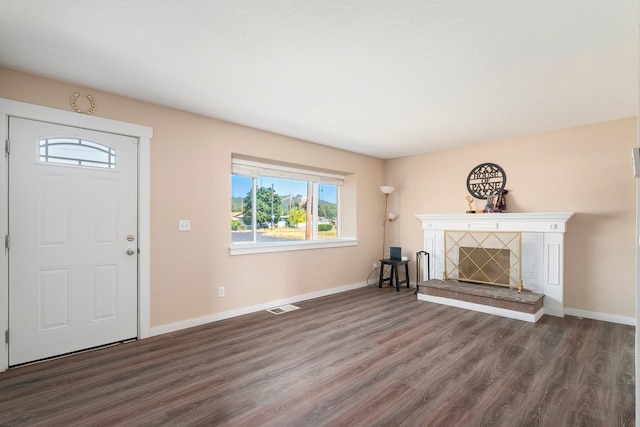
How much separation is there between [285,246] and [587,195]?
155 inches

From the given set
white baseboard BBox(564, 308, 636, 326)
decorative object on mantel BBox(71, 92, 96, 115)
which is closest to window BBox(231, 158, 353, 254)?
decorative object on mantel BBox(71, 92, 96, 115)

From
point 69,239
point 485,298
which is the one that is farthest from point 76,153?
point 485,298

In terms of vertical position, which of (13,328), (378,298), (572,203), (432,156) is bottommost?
(378,298)

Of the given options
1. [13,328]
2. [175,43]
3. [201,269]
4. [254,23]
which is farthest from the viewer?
[201,269]

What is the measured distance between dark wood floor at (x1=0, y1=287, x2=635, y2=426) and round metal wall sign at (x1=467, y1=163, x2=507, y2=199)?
196 centimetres

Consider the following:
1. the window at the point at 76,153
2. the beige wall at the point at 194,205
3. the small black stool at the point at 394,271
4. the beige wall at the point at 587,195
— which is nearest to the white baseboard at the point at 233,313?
the beige wall at the point at 194,205

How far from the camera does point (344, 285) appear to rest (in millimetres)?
5168

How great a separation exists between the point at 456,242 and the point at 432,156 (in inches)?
61.2

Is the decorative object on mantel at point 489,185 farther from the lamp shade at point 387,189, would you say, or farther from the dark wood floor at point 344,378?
the dark wood floor at point 344,378

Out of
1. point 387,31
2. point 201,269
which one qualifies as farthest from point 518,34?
point 201,269

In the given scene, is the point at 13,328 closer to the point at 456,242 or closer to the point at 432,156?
the point at 456,242

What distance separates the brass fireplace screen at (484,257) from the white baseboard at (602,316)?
0.65 m

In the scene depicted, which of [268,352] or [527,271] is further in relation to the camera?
[527,271]

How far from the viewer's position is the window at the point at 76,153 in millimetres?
2609
